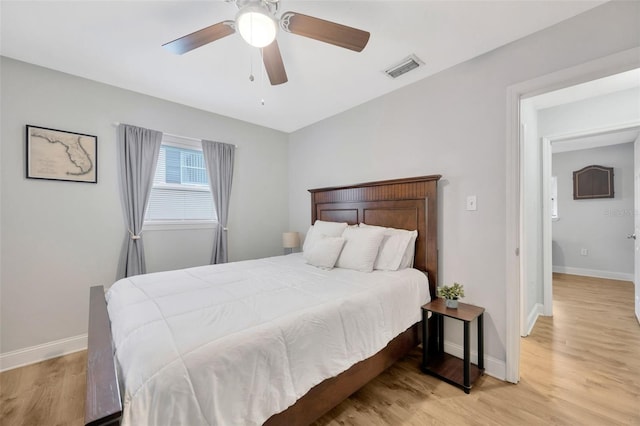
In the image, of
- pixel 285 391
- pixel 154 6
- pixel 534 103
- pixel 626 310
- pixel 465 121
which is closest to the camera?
pixel 285 391

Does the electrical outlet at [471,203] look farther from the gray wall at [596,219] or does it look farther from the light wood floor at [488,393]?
the gray wall at [596,219]

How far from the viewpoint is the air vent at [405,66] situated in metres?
2.23

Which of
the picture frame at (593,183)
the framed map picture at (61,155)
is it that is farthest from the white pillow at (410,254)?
the picture frame at (593,183)

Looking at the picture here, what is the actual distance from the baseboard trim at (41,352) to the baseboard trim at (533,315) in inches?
178

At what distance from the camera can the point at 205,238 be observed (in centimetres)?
337

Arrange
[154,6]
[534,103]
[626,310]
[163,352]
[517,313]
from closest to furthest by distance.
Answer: [163,352], [154,6], [517,313], [534,103], [626,310]

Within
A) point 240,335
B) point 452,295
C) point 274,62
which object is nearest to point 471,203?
point 452,295

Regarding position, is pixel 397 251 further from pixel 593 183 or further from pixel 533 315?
pixel 593 183

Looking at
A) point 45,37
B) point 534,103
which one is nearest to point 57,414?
point 45,37

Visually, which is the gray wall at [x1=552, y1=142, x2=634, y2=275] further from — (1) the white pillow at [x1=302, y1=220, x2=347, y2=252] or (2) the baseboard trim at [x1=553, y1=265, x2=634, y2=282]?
(1) the white pillow at [x1=302, y1=220, x2=347, y2=252]

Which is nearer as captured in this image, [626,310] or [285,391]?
[285,391]

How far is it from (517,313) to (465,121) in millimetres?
1622

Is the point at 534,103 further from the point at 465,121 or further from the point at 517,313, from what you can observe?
the point at 517,313

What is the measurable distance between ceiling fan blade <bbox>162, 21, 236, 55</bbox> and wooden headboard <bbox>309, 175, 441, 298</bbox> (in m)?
1.91
